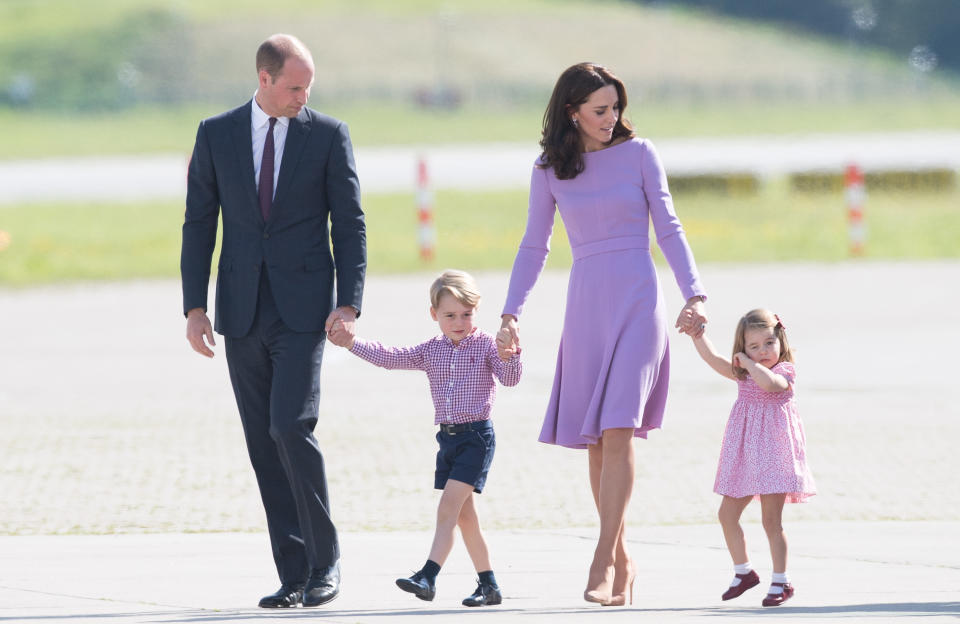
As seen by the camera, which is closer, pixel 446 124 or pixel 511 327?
pixel 511 327

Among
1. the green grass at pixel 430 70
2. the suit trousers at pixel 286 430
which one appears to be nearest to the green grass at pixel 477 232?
the suit trousers at pixel 286 430

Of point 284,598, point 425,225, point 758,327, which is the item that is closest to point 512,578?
point 284,598

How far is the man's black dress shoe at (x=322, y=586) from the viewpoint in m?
5.77

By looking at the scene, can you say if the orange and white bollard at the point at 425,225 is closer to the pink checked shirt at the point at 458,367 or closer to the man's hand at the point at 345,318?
the pink checked shirt at the point at 458,367

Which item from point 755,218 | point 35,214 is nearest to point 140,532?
point 755,218

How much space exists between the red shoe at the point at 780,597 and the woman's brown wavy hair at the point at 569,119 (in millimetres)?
1474

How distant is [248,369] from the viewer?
5883mm

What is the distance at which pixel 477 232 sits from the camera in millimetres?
23562

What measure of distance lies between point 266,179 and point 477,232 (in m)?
17.7

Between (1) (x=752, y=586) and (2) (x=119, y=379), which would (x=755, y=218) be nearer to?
(2) (x=119, y=379)

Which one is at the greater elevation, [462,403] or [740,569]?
[462,403]

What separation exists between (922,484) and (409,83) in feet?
232

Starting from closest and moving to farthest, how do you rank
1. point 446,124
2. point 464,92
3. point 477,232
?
1. point 477,232
2. point 446,124
3. point 464,92

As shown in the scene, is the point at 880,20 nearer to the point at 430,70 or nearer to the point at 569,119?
the point at 430,70
